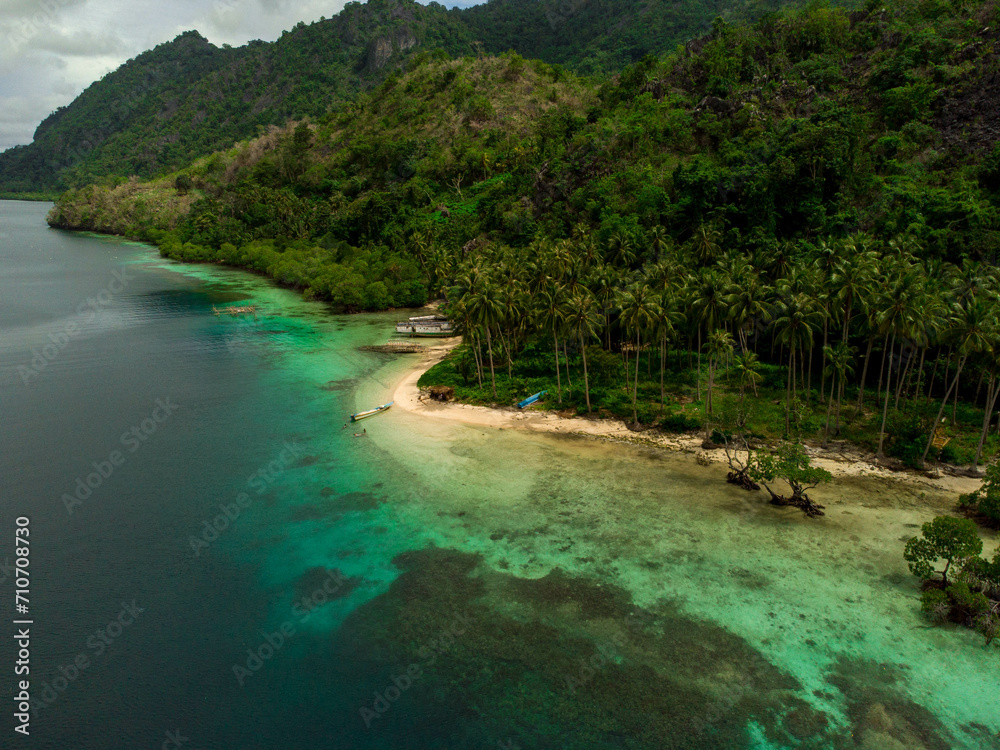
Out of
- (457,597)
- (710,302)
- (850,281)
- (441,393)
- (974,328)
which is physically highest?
(850,281)

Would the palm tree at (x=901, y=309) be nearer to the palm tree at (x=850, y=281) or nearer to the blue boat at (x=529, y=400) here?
A: the palm tree at (x=850, y=281)

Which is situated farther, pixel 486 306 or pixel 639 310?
pixel 486 306

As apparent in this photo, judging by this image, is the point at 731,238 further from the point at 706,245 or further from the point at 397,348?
the point at 397,348

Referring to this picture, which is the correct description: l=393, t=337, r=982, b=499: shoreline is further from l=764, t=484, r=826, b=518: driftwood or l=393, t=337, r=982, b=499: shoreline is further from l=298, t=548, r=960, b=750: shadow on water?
l=298, t=548, r=960, b=750: shadow on water

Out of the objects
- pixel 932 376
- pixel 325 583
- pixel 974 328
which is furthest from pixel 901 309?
pixel 325 583

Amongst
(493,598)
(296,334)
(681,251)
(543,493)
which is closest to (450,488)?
(543,493)

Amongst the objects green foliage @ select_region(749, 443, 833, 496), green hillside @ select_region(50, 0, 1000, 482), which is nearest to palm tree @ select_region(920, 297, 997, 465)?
green hillside @ select_region(50, 0, 1000, 482)
